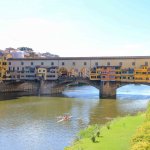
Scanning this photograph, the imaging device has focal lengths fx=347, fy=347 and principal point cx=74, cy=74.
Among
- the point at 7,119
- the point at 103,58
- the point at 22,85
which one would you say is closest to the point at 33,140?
the point at 7,119

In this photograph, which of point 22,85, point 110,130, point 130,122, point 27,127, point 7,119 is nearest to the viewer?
point 110,130

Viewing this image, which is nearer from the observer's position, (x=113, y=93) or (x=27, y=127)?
(x=27, y=127)

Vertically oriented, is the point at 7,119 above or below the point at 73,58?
below

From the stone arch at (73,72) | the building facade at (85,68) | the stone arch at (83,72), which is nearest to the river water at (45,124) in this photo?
the building facade at (85,68)

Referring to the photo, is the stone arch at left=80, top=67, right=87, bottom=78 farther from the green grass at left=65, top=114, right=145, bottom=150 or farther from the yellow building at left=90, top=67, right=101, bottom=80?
the green grass at left=65, top=114, right=145, bottom=150

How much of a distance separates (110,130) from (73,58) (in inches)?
2099

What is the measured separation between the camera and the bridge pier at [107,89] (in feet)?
211

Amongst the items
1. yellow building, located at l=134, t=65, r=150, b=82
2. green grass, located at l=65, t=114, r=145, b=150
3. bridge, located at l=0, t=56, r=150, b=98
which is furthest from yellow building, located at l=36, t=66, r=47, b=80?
green grass, located at l=65, t=114, r=145, b=150

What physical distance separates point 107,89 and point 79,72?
1008 centimetres

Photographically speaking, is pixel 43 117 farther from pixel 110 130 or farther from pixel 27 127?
pixel 110 130

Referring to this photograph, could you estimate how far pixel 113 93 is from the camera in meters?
64.9

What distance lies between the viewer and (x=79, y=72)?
7362cm

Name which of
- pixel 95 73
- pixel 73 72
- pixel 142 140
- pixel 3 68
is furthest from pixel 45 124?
pixel 3 68

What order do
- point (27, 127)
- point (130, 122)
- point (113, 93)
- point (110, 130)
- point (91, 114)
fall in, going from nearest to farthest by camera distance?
1. point (110, 130)
2. point (130, 122)
3. point (27, 127)
4. point (91, 114)
5. point (113, 93)
